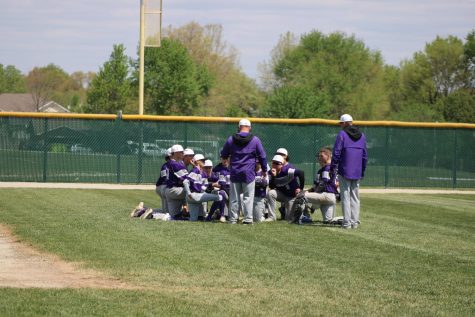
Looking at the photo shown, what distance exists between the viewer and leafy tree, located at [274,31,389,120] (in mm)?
75438

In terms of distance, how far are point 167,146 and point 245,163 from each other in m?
11.8

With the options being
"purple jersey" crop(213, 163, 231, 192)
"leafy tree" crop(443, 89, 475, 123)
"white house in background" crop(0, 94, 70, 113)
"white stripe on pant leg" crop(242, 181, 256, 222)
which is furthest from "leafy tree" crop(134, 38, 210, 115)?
"white stripe on pant leg" crop(242, 181, 256, 222)

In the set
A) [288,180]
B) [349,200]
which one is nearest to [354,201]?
[349,200]

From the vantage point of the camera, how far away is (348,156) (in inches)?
585

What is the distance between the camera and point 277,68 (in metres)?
80.2

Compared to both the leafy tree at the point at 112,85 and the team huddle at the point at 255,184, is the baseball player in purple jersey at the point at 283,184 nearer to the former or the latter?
the team huddle at the point at 255,184

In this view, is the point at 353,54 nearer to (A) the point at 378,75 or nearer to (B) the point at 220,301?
(A) the point at 378,75

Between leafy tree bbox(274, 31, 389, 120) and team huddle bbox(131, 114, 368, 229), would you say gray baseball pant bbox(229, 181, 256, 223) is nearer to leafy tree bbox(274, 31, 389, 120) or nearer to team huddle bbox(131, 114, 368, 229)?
team huddle bbox(131, 114, 368, 229)

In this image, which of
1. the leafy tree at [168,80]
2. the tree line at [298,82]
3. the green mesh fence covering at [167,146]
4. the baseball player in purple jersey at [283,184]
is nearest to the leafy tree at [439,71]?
the tree line at [298,82]

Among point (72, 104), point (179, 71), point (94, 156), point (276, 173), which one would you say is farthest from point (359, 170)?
point (72, 104)

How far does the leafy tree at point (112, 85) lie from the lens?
200ft

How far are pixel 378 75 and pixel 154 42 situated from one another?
5841 cm

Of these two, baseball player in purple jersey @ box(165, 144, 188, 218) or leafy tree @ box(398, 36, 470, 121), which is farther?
leafy tree @ box(398, 36, 470, 121)

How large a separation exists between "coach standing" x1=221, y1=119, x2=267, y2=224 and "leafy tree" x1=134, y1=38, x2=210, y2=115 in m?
48.8
